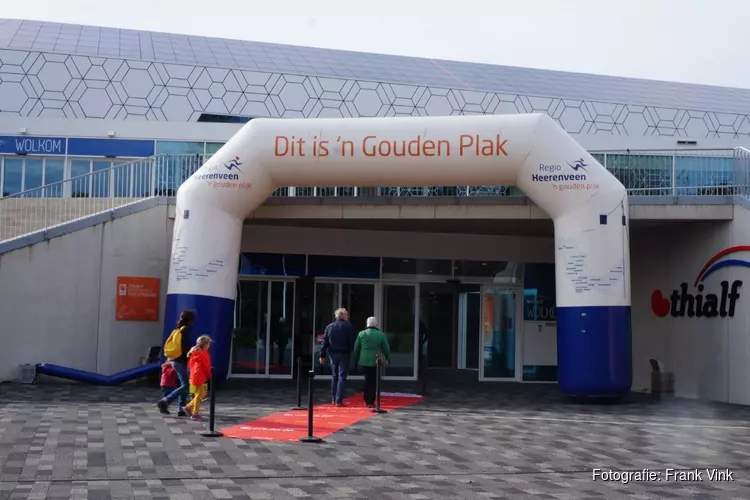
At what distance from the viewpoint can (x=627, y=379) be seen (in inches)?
654

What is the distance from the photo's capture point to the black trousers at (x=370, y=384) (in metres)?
15.7

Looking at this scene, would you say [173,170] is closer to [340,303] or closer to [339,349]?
[340,303]

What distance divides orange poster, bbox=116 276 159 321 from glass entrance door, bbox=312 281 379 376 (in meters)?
3.67

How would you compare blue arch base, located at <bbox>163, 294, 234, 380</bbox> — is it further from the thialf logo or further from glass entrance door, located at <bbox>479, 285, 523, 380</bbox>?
the thialf logo

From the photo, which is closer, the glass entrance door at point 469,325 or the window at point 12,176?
the glass entrance door at point 469,325

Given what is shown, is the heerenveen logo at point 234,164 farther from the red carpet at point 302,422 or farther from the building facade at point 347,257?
the red carpet at point 302,422

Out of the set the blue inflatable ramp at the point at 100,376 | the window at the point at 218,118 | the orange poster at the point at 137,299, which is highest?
the window at the point at 218,118

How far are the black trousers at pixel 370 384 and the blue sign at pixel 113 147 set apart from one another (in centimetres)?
1642

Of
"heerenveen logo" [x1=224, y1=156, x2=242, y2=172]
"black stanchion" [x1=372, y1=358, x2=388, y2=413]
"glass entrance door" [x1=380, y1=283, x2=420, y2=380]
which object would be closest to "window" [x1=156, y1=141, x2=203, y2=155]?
"glass entrance door" [x1=380, y1=283, x2=420, y2=380]

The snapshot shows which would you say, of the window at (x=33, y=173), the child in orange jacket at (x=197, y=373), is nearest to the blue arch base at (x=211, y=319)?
the child in orange jacket at (x=197, y=373)

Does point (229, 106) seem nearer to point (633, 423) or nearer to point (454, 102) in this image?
point (454, 102)

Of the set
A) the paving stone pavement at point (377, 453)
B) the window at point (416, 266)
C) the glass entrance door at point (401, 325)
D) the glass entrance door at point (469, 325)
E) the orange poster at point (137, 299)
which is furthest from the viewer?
the glass entrance door at point (469, 325)

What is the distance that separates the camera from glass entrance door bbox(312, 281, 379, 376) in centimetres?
2158

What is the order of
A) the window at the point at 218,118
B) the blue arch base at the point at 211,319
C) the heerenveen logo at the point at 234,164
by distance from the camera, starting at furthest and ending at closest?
the window at the point at 218,118 → the heerenveen logo at the point at 234,164 → the blue arch base at the point at 211,319
